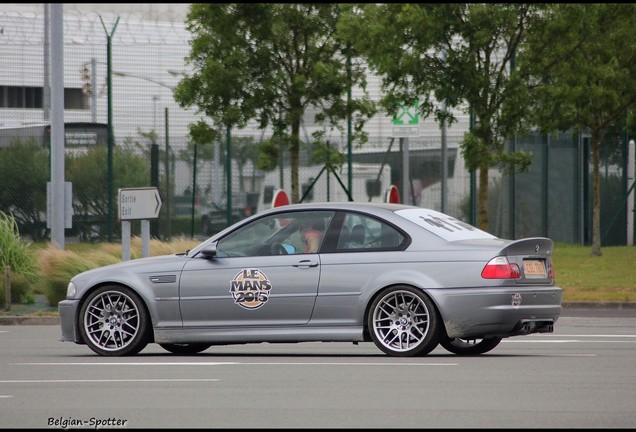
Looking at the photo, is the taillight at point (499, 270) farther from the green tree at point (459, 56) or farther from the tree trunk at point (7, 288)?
the green tree at point (459, 56)

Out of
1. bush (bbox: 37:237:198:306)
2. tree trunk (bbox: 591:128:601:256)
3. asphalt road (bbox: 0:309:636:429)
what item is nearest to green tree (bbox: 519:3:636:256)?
tree trunk (bbox: 591:128:601:256)

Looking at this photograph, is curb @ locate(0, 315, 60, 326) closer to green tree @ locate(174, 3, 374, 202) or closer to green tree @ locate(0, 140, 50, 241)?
green tree @ locate(174, 3, 374, 202)

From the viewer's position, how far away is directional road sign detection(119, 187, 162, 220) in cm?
1816

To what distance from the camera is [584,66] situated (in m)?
24.8

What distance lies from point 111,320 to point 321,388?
135 inches

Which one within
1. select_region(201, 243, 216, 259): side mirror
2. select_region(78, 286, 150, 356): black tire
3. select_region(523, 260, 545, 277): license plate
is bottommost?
select_region(78, 286, 150, 356): black tire

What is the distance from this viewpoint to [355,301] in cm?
1170

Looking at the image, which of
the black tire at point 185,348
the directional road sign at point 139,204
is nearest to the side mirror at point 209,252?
the black tire at point 185,348

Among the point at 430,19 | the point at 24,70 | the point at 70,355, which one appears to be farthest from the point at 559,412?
Result: the point at 24,70

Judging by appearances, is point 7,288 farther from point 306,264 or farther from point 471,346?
point 471,346

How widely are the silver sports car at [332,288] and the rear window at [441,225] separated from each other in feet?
0.07

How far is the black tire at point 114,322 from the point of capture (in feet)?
40.1

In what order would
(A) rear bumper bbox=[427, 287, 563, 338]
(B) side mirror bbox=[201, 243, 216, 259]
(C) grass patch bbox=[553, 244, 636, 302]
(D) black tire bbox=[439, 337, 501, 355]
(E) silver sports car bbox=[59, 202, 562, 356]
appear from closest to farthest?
(A) rear bumper bbox=[427, 287, 563, 338], (E) silver sports car bbox=[59, 202, 562, 356], (B) side mirror bbox=[201, 243, 216, 259], (D) black tire bbox=[439, 337, 501, 355], (C) grass patch bbox=[553, 244, 636, 302]

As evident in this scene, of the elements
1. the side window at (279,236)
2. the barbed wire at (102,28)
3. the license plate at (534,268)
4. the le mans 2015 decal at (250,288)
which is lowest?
the le mans 2015 decal at (250,288)
